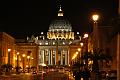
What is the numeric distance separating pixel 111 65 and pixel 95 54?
38.4 metres

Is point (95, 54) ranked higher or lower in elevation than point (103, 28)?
lower

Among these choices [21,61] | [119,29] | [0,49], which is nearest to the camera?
[119,29]

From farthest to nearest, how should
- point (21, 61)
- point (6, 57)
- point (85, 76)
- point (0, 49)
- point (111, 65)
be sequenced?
point (21, 61)
point (6, 57)
point (0, 49)
point (111, 65)
point (85, 76)

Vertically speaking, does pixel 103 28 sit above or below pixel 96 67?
above

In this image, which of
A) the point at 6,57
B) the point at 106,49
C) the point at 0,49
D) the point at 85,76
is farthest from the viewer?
the point at 6,57

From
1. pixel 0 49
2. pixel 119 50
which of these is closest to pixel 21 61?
pixel 0 49

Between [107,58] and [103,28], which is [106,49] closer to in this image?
[103,28]

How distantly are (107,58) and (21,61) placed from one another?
12669 centimetres

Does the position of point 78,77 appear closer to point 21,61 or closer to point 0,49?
point 0,49

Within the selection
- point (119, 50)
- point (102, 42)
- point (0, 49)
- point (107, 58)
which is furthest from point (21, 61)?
point (119, 50)

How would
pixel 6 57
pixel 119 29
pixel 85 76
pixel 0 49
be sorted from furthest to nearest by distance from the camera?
pixel 6 57 < pixel 0 49 < pixel 85 76 < pixel 119 29

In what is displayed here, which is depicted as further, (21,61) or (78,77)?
(21,61)

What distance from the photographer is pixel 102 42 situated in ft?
289

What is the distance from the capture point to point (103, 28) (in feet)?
289
